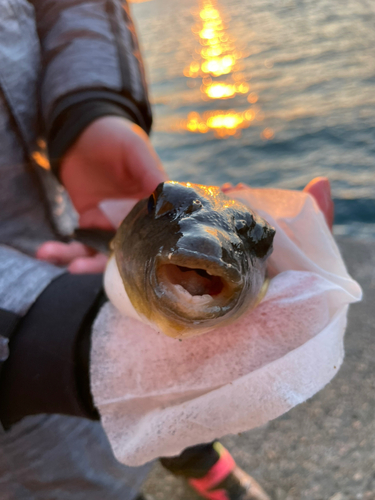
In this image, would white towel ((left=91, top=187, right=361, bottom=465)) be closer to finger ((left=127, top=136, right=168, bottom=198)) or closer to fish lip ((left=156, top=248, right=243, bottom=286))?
fish lip ((left=156, top=248, right=243, bottom=286))

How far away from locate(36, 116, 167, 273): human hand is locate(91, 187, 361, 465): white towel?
1.75 feet

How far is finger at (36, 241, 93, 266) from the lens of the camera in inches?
67.3

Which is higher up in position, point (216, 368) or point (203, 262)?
point (203, 262)

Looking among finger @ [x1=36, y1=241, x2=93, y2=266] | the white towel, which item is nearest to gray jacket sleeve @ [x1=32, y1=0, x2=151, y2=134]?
finger @ [x1=36, y1=241, x2=93, y2=266]

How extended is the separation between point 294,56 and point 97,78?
8390mm

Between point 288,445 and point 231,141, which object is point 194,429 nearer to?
point 288,445

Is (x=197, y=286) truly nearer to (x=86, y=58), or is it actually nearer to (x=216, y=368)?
(x=216, y=368)

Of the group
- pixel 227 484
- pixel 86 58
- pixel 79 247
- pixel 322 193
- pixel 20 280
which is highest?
pixel 86 58

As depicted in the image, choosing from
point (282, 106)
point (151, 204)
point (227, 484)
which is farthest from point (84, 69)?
point (282, 106)

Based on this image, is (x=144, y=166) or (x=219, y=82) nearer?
(x=144, y=166)

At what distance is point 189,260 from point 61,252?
3.82 feet

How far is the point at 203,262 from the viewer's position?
0.70 meters

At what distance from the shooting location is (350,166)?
192 inches

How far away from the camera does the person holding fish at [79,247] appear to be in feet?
2.93
